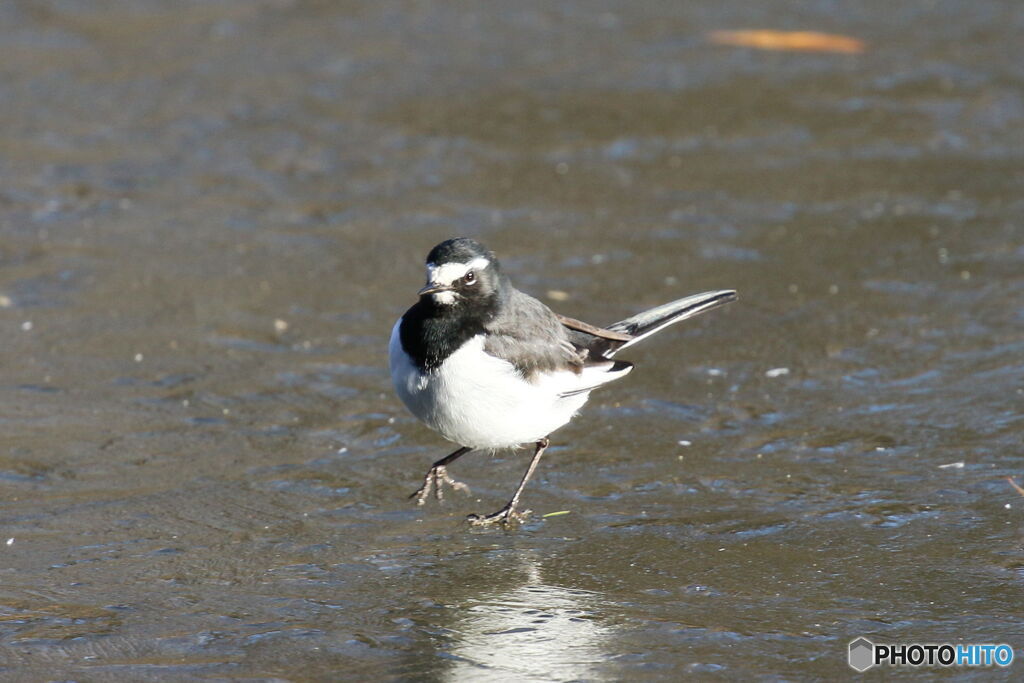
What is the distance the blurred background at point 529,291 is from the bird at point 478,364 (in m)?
0.44

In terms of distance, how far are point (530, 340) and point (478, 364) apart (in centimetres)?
37

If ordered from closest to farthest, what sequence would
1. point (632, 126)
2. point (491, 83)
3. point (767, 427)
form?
1. point (767, 427)
2. point (632, 126)
3. point (491, 83)

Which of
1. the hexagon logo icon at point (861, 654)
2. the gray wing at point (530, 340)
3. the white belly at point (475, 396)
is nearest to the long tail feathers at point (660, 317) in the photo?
the gray wing at point (530, 340)

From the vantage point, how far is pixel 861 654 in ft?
14.6

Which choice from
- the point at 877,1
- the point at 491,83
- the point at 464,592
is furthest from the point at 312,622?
the point at 877,1

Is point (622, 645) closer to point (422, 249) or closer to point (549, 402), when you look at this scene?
point (549, 402)

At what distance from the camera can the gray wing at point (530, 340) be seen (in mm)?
5395

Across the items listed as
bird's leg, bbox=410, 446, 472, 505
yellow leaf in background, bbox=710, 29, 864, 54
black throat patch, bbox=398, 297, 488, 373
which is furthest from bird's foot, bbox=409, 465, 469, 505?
yellow leaf in background, bbox=710, 29, 864, 54

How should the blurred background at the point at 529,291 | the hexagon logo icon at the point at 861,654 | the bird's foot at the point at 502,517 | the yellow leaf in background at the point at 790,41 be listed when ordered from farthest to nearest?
the yellow leaf in background at the point at 790,41 < the bird's foot at the point at 502,517 < the blurred background at the point at 529,291 < the hexagon logo icon at the point at 861,654

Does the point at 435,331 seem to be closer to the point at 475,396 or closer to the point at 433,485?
the point at 475,396

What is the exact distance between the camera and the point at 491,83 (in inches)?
437

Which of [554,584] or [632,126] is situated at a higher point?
[632,126]

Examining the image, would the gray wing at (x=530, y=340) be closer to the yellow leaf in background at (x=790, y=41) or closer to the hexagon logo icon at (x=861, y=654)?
the hexagon logo icon at (x=861, y=654)

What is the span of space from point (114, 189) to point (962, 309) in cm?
583
